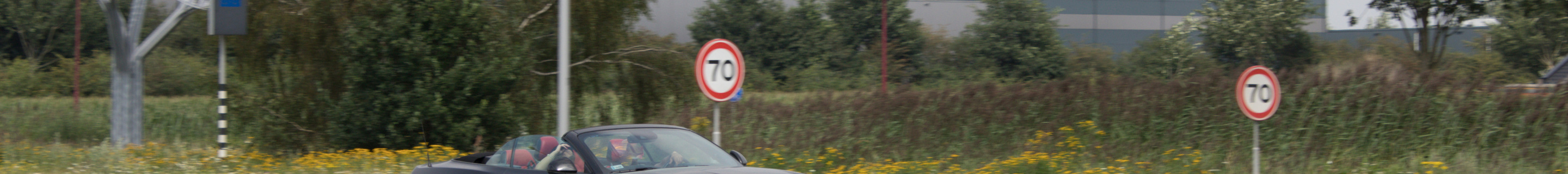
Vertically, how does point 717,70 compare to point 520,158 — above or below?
above

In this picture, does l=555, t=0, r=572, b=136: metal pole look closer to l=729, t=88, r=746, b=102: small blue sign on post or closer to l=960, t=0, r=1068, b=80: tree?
l=729, t=88, r=746, b=102: small blue sign on post

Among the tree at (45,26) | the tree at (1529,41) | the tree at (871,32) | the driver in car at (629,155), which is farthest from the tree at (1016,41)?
the tree at (45,26)

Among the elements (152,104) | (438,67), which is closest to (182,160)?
(438,67)

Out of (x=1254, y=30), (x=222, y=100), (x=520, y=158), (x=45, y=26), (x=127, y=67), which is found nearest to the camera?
(x=520, y=158)

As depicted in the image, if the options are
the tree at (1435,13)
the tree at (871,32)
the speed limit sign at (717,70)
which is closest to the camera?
the speed limit sign at (717,70)

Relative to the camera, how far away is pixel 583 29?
11.7 metres

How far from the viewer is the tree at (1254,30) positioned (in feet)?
93.9

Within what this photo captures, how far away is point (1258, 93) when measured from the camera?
24.8ft

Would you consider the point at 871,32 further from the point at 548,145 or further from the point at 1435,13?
the point at 548,145

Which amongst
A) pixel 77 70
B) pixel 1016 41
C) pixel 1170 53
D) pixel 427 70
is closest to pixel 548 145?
pixel 427 70

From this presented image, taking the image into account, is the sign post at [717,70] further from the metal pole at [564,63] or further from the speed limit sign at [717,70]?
the metal pole at [564,63]

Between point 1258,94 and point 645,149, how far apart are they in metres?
4.62

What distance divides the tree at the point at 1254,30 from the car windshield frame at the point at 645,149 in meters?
25.7

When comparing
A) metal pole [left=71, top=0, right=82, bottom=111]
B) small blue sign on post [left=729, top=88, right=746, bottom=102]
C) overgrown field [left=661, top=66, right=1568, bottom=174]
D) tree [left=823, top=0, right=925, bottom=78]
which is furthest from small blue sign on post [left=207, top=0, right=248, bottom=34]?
tree [left=823, top=0, right=925, bottom=78]
